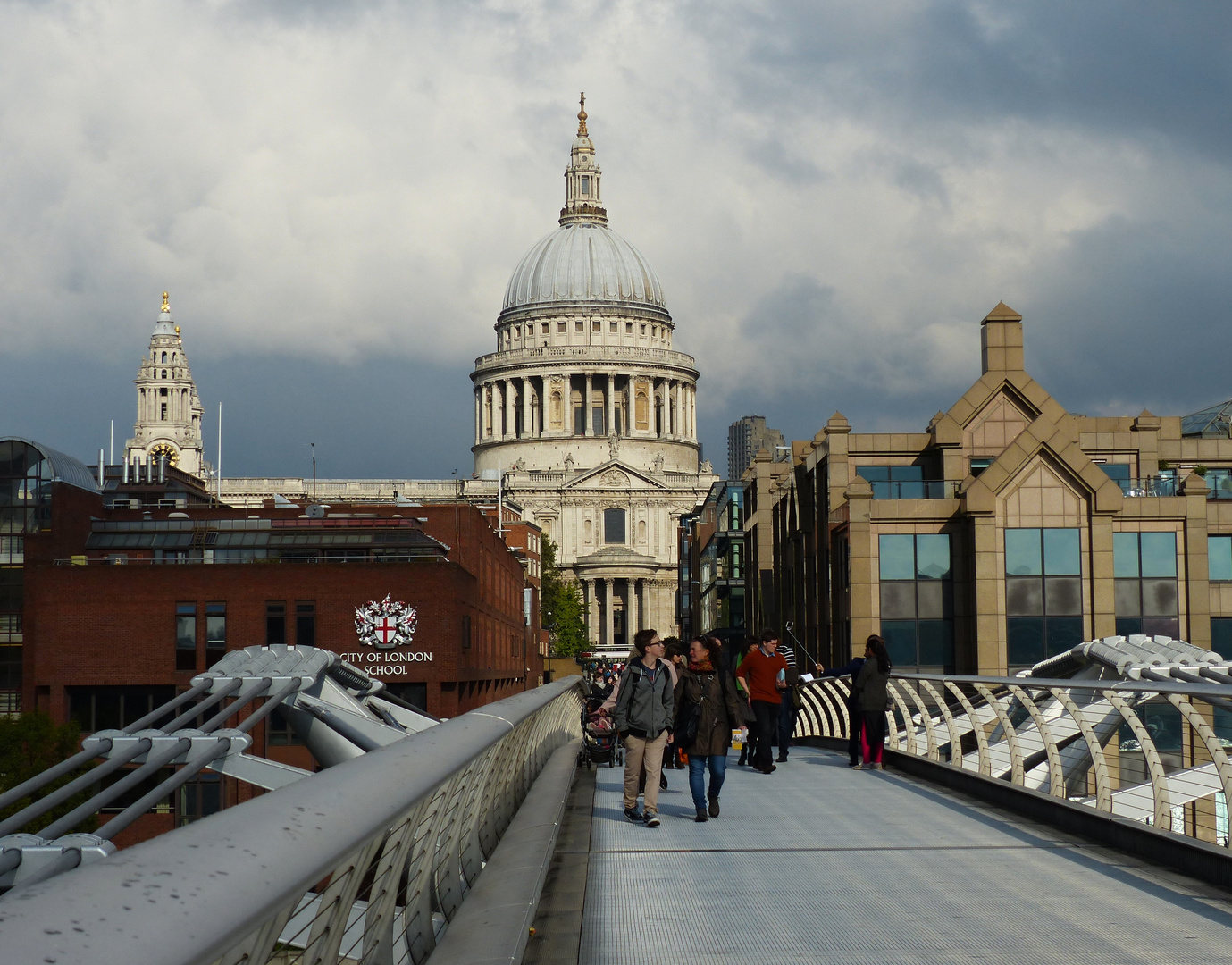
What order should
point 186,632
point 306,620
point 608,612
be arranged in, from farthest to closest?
1. point 608,612
2. point 306,620
3. point 186,632

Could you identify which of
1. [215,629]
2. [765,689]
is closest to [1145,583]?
[765,689]

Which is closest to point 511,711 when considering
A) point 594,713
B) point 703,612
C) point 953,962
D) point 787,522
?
point 953,962

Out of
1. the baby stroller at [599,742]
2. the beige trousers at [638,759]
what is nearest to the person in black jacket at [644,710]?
the beige trousers at [638,759]

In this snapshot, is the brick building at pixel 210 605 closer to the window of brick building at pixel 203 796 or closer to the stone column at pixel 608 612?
the window of brick building at pixel 203 796

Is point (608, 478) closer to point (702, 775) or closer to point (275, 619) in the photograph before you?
point (275, 619)

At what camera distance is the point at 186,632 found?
61.3 metres

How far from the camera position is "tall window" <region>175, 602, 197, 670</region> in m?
61.0

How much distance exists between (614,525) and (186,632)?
5152 inches

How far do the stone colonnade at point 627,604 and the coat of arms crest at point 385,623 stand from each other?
12125 cm

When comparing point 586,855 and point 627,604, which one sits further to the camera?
point 627,604

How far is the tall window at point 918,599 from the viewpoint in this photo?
46875mm

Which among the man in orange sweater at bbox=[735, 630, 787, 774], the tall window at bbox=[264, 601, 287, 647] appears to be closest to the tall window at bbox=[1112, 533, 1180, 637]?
the man in orange sweater at bbox=[735, 630, 787, 774]

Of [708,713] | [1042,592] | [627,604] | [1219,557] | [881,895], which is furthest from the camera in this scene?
[627,604]

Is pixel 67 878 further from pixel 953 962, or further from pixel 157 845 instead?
pixel 953 962
